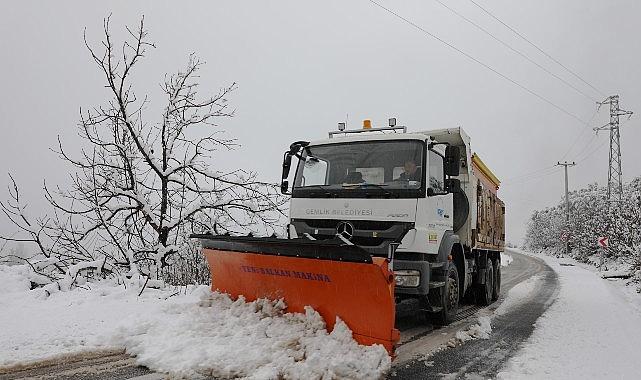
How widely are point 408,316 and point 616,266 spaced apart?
19267 mm

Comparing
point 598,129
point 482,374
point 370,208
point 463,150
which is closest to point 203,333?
point 370,208

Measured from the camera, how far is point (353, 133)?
6.89 m

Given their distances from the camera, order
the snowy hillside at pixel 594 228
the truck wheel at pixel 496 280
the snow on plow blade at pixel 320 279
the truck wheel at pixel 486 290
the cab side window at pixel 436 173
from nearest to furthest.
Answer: the snow on plow blade at pixel 320 279, the cab side window at pixel 436 173, the truck wheel at pixel 486 290, the truck wheel at pixel 496 280, the snowy hillside at pixel 594 228

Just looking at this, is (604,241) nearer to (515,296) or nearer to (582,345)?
(515,296)

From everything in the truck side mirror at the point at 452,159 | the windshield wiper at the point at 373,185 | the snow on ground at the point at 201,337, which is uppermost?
the truck side mirror at the point at 452,159

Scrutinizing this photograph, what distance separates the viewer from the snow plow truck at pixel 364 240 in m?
4.12

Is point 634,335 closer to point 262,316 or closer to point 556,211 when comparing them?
point 262,316

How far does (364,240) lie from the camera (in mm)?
5363

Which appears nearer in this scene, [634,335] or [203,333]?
[203,333]

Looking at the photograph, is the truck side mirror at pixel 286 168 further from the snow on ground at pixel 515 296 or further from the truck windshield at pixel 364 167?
the snow on ground at pixel 515 296

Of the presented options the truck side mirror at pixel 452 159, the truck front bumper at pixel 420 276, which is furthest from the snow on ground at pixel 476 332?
the truck side mirror at pixel 452 159

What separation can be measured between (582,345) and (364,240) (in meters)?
3.02

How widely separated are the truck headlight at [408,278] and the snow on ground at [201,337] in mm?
1279

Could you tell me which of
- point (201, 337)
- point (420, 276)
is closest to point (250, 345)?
point (201, 337)
